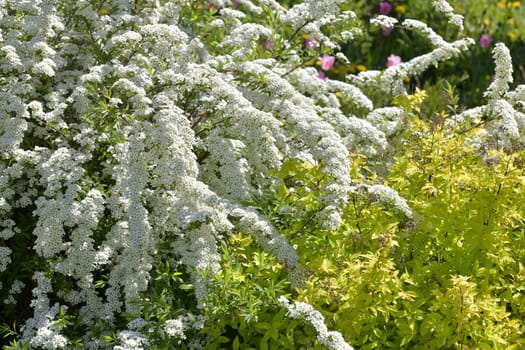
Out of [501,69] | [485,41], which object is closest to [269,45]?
[501,69]

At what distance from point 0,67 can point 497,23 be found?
5995 millimetres

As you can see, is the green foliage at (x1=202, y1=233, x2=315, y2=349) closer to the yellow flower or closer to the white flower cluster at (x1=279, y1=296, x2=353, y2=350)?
the white flower cluster at (x1=279, y1=296, x2=353, y2=350)

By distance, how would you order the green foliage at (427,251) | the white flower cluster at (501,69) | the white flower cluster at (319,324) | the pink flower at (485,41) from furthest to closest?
the pink flower at (485,41) → the white flower cluster at (501,69) → the green foliage at (427,251) → the white flower cluster at (319,324)

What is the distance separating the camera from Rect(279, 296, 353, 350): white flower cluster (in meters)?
3.00

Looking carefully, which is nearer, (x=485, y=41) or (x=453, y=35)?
(x=485, y=41)

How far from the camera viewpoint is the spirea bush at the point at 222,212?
324 centimetres

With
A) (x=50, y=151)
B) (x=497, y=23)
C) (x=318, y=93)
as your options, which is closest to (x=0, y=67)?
(x=50, y=151)

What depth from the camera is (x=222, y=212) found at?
3414 mm

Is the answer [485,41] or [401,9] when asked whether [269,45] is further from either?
[401,9]

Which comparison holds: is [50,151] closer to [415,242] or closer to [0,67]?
→ [0,67]

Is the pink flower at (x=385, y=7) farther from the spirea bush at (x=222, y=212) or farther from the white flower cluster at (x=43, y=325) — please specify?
the white flower cluster at (x=43, y=325)

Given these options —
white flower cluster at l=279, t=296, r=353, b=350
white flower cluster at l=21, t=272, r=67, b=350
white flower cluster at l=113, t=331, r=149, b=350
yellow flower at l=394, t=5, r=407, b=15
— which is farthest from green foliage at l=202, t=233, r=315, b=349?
yellow flower at l=394, t=5, r=407, b=15

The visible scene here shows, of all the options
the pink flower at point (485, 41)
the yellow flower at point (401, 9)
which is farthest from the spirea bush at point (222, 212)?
the yellow flower at point (401, 9)

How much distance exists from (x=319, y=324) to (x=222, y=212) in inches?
25.6
